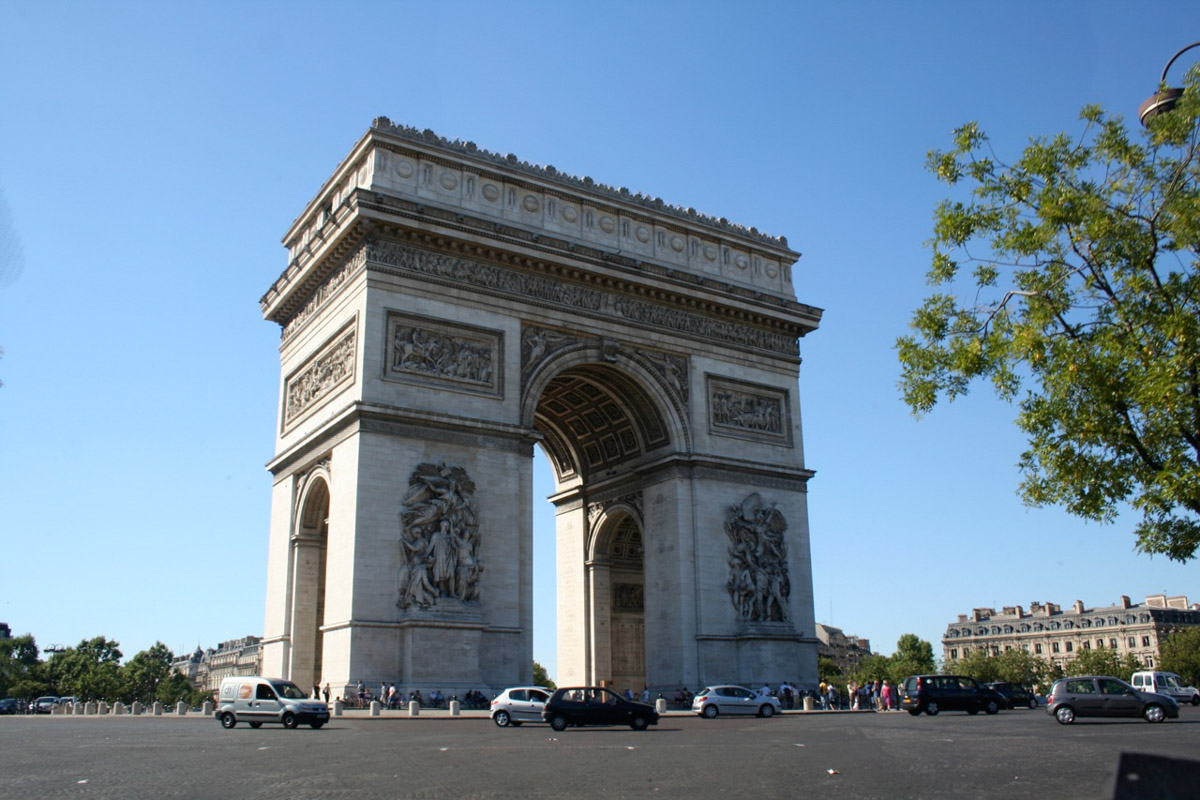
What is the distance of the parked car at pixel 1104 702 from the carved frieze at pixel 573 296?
16.9 m

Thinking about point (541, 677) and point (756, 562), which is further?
point (541, 677)

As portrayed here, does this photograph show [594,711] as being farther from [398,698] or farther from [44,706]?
[44,706]

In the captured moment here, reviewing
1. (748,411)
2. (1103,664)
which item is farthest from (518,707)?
(1103,664)

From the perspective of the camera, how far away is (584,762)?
12977mm

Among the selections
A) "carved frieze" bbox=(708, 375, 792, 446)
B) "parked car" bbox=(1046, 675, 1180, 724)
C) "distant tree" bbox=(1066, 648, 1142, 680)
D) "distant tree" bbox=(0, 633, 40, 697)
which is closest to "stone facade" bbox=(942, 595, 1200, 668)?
"distant tree" bbox=(1066, 648, 1142, 680)

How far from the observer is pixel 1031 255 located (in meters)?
14.5

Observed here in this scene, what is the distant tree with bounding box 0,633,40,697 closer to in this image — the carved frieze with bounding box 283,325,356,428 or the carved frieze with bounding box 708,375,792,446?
the carved frieze with bounding box 283,325,356,428

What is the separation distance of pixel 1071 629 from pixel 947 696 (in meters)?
97.7

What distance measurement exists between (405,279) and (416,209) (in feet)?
6.73

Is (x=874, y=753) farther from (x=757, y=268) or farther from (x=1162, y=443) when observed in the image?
(x=757, y=268)

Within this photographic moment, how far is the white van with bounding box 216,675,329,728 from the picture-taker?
22.0 metres

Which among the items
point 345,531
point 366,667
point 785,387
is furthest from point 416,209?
point 785,387

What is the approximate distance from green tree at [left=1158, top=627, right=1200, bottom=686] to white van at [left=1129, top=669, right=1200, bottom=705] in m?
47.3

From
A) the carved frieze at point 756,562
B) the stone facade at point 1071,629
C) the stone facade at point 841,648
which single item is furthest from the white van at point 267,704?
the stone facade at point 841,648
